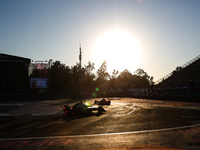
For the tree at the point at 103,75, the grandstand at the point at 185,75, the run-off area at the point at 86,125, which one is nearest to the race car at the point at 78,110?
the run-off area at the point at 86,125

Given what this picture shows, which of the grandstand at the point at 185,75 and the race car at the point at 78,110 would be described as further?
the grandstand at the point at 185,75

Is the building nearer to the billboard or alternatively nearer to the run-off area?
the billboard

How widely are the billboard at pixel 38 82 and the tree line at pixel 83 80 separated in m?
1.90

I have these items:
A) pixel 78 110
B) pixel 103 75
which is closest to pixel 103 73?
pixel 103 75

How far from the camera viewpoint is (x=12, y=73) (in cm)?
5562

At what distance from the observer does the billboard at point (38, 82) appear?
55.9 meters

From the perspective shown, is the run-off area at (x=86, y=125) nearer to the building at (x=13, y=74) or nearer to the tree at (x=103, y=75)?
the building at (x=13, y=74)

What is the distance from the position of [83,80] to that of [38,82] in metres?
52.7

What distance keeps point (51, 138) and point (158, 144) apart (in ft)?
15.4

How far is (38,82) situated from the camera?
56.4 meters

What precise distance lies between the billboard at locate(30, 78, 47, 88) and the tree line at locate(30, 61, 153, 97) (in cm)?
190

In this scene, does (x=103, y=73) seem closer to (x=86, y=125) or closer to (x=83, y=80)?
(x=83, y=80)

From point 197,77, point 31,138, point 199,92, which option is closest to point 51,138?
point 31,138

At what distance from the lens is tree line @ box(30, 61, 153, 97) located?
69.1 meters
